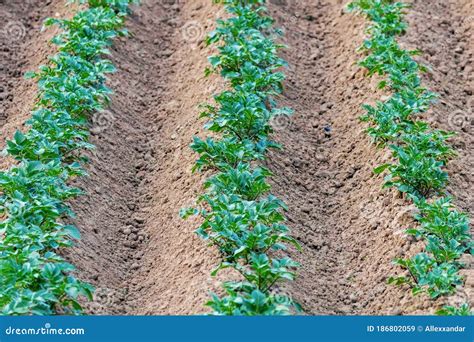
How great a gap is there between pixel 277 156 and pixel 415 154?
1.17 meters

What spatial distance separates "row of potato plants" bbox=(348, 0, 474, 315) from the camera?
6.39 metres

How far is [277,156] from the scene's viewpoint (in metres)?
7.93

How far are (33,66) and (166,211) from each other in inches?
108

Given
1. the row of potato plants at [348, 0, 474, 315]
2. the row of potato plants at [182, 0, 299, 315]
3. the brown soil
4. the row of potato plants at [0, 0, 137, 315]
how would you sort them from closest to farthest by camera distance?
1. the row of potato plants at [0, 0, 137, 315]
2. the row of potato plants at [182, 0, 299, 315]
3. the row of potato plants at [348, 0, 474, 315]
4. the brown soil

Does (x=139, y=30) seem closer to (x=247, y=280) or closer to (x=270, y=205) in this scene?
(x=270, y=205)

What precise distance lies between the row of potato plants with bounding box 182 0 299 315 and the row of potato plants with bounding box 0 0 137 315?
36.0 inches

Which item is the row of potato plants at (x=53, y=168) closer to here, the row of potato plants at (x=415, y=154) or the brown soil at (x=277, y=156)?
the brown soil at (x=277, y=156)

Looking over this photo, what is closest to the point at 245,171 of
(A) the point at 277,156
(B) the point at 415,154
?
(A) the point at 277,156

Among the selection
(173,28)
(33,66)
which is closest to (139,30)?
(173,28)

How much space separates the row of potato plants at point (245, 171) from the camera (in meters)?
6.02

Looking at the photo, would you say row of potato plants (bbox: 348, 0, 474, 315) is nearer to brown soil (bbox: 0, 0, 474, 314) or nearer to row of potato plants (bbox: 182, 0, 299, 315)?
brown soil (bbox: 0, 0, 474, 314)

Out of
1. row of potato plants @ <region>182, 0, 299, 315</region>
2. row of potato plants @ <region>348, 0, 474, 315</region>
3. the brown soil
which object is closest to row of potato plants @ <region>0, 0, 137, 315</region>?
the brown soil

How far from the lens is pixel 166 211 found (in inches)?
293

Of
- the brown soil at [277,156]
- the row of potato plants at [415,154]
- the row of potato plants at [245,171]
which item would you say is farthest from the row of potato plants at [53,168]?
the row of potato plants at [415,154]
